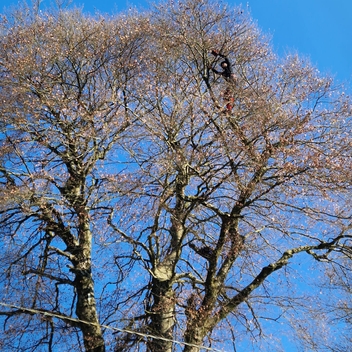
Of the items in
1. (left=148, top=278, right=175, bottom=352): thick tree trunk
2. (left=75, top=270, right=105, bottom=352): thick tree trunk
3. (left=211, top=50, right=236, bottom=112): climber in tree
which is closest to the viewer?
(left=148, top=278, right=175, bottom=352): thick tree trunk

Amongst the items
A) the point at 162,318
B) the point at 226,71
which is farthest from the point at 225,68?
the point at 162,318

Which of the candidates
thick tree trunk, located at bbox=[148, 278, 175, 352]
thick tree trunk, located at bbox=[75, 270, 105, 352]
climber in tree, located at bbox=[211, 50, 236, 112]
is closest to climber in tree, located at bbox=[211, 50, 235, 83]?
climber in tree, located at bbox=[211, 50, 236, 112]

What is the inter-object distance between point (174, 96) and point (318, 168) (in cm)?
314

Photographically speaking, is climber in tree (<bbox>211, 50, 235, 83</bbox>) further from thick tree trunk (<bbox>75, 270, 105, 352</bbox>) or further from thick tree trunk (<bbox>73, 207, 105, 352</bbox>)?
thick tree trunk (<bbox>75, 270, 105, 352</bbox>)

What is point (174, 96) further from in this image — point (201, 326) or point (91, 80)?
point (201, 326)

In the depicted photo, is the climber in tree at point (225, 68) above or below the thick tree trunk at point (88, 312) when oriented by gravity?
above


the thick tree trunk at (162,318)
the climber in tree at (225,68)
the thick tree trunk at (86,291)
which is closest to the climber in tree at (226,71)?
the climber in tree at (225,68)

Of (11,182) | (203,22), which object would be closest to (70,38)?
(203,22)

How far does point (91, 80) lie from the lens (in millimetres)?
12859

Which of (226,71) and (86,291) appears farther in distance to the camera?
(226,71)

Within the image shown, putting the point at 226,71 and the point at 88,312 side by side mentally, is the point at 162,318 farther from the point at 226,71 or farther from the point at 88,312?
the point at 226,71

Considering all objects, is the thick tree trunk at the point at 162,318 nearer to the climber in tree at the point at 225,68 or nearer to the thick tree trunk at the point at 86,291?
the thick tree trunk at the point at 86,291

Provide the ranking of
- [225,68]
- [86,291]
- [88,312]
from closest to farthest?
[88,312], [86,291], [225,68]

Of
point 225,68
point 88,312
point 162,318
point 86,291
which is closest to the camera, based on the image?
point 162,318
